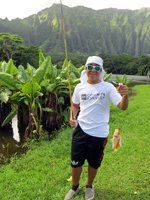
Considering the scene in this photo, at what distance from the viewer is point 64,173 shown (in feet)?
15.6

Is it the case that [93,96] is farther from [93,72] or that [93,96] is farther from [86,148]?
[86,148]

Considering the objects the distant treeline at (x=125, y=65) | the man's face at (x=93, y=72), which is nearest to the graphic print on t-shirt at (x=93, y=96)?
the man's face at (x=93, y=72)

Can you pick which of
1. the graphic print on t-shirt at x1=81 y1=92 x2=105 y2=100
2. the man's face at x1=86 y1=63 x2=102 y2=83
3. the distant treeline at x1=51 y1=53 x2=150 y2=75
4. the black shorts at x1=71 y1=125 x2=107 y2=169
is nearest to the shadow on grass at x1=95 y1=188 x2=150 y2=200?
the black shorts at x1=71 y1=125 x2=107 y2=169

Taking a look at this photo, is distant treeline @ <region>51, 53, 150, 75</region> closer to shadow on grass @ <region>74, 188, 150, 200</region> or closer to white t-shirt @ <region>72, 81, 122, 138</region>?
shadow on grass @ <region>74, 188, 150, 200</region>

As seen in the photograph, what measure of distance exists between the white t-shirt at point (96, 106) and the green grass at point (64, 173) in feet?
3.25

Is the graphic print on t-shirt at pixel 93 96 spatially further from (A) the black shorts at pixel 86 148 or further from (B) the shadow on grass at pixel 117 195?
(B) the shadow on grass at pixel 117 195

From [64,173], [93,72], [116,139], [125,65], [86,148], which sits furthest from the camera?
[125,65]

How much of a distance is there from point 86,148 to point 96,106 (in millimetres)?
540

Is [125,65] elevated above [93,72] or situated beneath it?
situated beneath

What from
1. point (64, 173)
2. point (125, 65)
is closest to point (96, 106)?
point (64, 173)

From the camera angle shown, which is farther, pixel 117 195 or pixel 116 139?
pixel 116 139

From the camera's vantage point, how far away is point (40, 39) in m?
185

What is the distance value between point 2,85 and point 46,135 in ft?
6.25

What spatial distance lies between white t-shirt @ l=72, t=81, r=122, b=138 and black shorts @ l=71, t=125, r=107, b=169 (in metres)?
0.07
